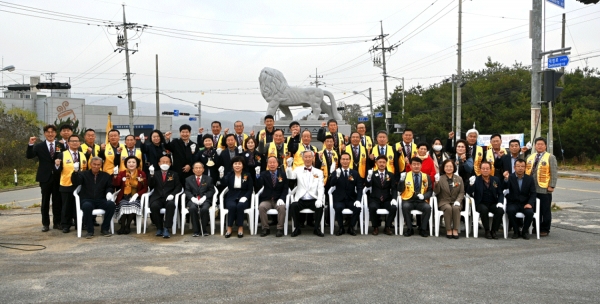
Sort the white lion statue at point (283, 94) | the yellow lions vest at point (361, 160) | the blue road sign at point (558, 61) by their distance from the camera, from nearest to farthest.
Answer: the yellow lions vest at point (361, 160) < the blue road sign at point (558, 61) < the white lion statue at point (283, 94)

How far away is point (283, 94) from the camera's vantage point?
13305 millimetres

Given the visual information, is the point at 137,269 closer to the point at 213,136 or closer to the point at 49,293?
the point at 49,293

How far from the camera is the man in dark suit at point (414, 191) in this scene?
24.7ft

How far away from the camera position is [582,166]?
25453mm

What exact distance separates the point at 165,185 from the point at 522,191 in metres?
5.33

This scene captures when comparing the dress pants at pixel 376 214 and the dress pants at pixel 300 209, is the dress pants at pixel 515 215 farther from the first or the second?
the dress pants at pixel 300 209

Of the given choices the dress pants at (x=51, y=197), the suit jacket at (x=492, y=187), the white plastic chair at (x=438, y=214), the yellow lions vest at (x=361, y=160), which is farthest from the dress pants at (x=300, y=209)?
the dress pants at (x=51, y=197)

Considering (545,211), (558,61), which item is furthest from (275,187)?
(558,61)

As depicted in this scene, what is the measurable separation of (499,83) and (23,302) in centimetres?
3399

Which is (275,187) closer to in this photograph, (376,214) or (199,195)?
(199,195)

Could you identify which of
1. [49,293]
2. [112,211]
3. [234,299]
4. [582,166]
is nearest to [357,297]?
[234,299]

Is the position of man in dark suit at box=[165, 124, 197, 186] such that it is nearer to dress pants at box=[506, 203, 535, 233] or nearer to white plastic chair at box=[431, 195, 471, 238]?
white plastic chair at box=[431, 195, 471, 238]

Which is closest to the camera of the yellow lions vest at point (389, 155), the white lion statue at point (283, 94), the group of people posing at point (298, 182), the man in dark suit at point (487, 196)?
the man in dark suit at point (487, 196)

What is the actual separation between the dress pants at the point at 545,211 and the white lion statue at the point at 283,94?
272 inches
